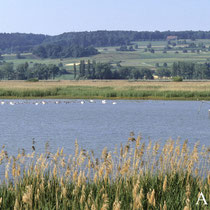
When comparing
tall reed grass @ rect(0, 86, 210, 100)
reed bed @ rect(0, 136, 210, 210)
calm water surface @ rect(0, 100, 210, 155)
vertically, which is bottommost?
tall reed grass @ rect(0, 86, 210, 100)

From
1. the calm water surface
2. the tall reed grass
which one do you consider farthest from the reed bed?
the tall reed grass

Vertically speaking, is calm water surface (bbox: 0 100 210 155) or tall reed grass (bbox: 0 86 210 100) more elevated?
calm water surface (bbox: 0 100 210 155)

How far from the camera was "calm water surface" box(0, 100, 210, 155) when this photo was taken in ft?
100

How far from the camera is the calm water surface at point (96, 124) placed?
30516mm

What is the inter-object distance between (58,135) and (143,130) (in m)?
6.91

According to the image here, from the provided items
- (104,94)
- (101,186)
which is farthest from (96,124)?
(104,94)

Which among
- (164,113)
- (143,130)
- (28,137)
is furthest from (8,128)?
(164,113)

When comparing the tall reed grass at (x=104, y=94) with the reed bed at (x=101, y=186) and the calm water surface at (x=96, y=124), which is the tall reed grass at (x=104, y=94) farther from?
the reed bed at (x=101, y=186)

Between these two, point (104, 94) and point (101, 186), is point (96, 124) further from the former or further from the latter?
point (104, 94)

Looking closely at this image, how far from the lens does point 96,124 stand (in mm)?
42188

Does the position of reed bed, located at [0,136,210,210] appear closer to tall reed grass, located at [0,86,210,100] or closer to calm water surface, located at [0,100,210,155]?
calm water surface, located at [0,100,210,155]

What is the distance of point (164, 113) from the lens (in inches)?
2103

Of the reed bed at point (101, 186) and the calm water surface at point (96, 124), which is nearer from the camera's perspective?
the reed bed at point (101, 186)

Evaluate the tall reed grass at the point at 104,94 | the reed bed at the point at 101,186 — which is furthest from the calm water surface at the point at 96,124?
the reed bed at the point at 101,186
